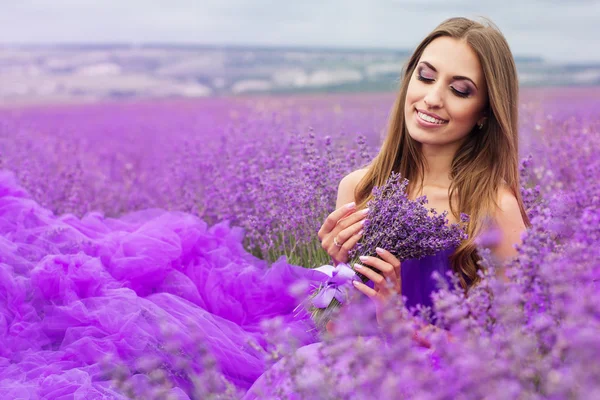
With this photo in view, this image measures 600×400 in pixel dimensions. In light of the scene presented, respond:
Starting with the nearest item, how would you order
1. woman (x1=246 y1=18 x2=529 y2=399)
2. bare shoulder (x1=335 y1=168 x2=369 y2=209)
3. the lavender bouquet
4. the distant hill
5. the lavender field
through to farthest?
the lavender field, the lavender bouquet, woman (x1=246 y1=18 x2=529 y2=399), bare shoulder (x1=335 y1=168 x2=369 y2=209), the distant hill

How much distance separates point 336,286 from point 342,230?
0.15m

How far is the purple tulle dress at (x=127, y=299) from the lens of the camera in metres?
1.92

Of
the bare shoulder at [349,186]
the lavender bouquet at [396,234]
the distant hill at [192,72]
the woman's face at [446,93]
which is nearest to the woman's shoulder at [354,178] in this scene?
the bare shoulder at [349,186]

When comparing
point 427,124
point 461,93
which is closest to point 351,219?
point 427,124

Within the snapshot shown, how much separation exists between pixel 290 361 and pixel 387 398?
21 cm

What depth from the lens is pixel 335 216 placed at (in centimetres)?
194

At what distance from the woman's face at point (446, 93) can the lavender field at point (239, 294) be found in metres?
0.34

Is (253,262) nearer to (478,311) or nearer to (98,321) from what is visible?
(98,321)

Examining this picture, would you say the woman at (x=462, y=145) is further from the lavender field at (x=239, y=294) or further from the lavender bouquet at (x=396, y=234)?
the lavender field at (x=239, y=294)

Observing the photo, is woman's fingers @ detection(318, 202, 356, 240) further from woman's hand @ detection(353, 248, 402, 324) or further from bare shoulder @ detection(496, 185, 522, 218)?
bare shoulder @ detection(496, 185, 522, 218)

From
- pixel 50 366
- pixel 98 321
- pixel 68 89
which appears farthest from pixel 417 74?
pixel 68 89

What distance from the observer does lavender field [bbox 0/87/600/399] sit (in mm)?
986

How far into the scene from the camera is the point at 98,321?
6.76 feet

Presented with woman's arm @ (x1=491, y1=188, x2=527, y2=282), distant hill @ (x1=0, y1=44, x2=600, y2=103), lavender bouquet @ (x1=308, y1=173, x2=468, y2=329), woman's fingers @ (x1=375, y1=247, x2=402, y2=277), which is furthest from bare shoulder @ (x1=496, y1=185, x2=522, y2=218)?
distant hill @ (x1=0, y1=44, x2=600, y2=103)
